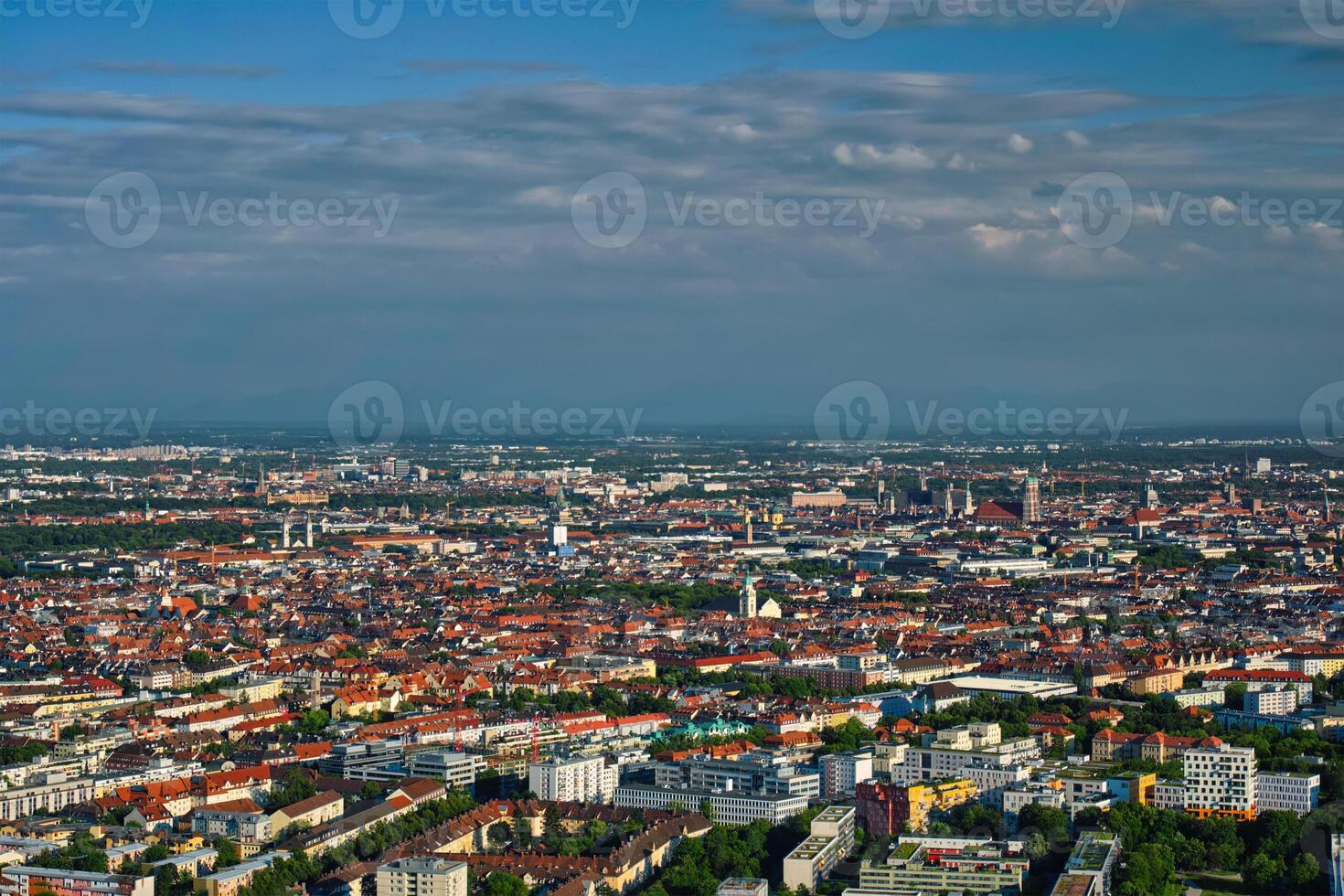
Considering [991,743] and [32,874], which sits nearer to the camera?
[32,874]

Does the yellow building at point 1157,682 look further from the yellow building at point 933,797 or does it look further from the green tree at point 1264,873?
the green tree at point 1264,873

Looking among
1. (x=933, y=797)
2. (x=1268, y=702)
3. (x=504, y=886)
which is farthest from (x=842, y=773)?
(x=1268, y=702)

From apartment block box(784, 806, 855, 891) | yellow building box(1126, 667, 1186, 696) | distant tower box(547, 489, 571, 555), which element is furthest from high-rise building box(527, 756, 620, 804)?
distant tower box(547, 489, 571, 555)

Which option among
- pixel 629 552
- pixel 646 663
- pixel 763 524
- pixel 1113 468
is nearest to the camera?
pixel 646 663

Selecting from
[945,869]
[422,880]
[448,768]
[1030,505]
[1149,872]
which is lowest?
[1149,872]

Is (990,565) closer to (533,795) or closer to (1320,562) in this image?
(1320,562)

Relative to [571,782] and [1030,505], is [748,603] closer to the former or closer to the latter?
[571,782]

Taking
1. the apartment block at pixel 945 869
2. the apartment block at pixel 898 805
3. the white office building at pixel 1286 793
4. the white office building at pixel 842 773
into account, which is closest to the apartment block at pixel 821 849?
the apartment block at pixel 898 805

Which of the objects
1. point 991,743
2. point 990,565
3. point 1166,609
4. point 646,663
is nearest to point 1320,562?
point 990,565
